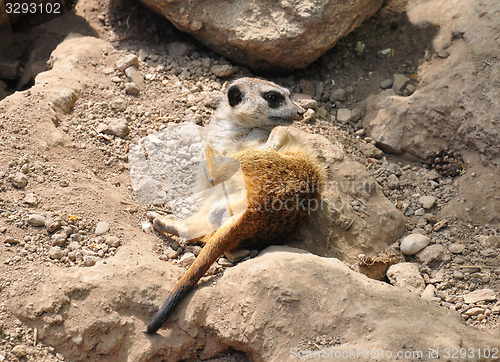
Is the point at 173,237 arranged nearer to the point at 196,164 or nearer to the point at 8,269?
the point at 196,164

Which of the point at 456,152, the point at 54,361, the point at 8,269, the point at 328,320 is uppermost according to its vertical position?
the point at 456,152

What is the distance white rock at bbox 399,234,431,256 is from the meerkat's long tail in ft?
3.71

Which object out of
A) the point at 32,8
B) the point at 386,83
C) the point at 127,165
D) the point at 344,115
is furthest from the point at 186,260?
the point at 32,8

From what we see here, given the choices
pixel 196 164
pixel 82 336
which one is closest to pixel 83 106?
pixel 196 164

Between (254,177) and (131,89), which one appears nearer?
(254,177)

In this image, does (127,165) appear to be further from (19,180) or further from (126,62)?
(126,62)

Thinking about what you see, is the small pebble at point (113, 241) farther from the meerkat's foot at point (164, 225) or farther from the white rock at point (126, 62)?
the white rock at point (126, 62)

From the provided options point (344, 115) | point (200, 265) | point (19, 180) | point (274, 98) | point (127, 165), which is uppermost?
point (274, 98)

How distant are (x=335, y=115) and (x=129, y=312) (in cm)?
251

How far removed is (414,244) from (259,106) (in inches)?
54.7

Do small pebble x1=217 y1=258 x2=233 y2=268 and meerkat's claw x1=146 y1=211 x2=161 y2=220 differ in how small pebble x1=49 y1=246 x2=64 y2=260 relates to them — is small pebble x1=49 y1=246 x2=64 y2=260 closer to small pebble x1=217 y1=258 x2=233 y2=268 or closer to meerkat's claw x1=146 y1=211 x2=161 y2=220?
meerkat's claw x1=146 y1=211 x2=161 y2=220

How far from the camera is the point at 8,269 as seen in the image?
268 cm

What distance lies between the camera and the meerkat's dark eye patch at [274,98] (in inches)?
153

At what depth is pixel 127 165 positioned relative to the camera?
3826 millimetres
